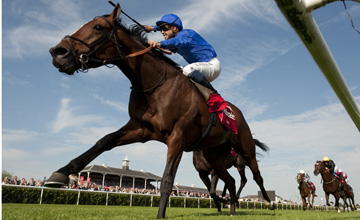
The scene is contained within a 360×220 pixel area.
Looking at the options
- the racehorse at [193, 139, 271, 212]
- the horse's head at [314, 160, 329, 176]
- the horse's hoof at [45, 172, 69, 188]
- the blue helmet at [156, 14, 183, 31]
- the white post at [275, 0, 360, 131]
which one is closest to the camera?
the white post at [275, 0, 360, 131]

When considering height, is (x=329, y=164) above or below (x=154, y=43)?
below

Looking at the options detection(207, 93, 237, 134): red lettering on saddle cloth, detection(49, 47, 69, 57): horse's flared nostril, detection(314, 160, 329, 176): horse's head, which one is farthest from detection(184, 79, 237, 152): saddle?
detection(314, 160, 329, 176): horse's head

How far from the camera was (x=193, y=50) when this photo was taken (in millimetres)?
5059

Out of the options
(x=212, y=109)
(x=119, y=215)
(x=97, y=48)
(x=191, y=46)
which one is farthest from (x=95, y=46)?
(x=119, y=215)

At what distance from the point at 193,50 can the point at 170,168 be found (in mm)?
2195

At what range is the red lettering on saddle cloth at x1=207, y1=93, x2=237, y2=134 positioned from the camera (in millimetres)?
4914

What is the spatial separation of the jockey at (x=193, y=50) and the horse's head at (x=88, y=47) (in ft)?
3.43

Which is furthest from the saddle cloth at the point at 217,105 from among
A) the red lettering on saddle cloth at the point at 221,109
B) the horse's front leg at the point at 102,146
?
the horse's front leg at the point at 102,146

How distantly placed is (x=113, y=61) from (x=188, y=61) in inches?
61.6

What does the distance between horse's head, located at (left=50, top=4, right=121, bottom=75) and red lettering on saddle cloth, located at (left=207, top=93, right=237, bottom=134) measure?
1796 mm

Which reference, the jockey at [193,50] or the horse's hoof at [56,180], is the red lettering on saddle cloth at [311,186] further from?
the horse's hoof at [56,180]

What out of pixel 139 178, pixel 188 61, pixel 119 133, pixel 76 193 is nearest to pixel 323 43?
pixel 119 133

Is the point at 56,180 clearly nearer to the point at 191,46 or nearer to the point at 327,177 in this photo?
the point at 191,46

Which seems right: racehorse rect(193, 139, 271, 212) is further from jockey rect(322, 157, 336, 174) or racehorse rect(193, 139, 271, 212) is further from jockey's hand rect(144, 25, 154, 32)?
jockey rect(322, 157, 336, 174)
